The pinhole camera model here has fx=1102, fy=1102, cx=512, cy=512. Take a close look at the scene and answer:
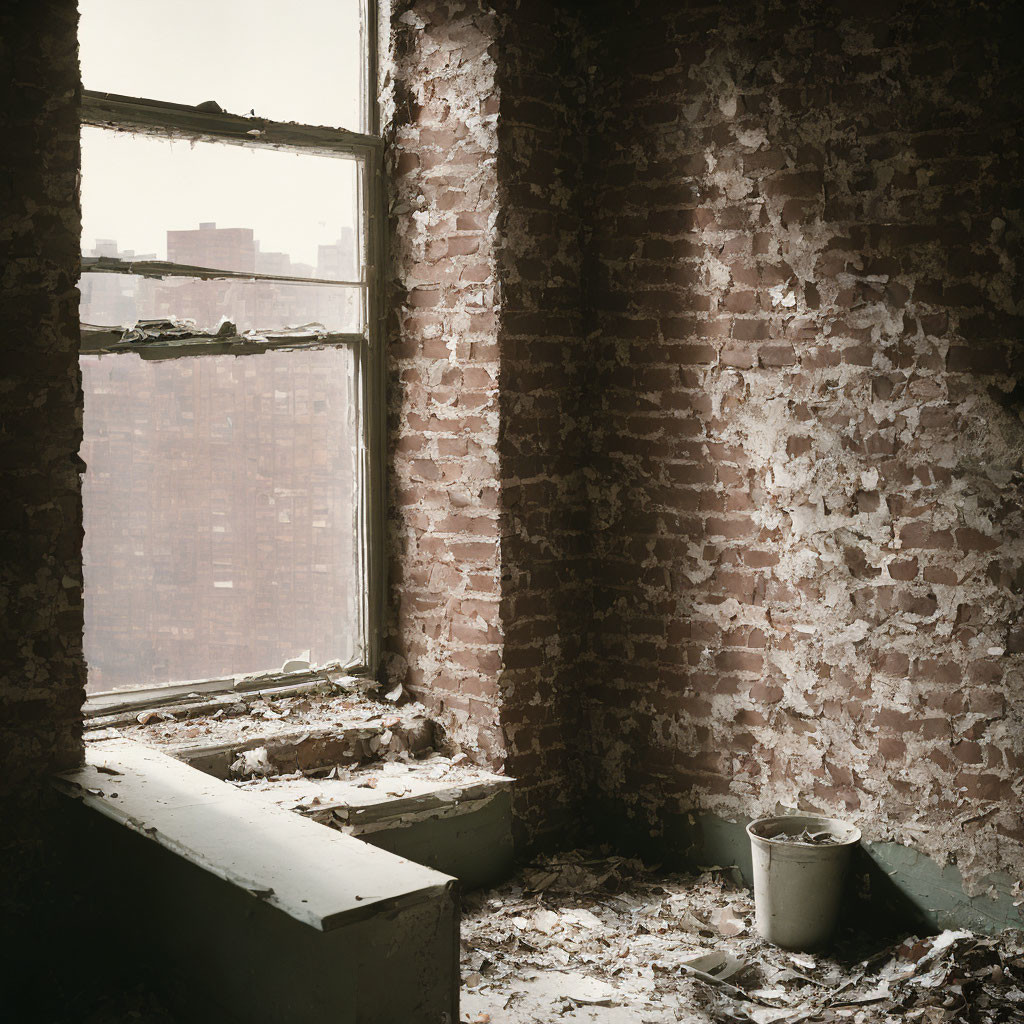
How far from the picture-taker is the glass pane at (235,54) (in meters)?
2.83

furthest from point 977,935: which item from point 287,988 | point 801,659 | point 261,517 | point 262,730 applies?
point 261,517

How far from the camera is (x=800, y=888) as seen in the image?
272 cm

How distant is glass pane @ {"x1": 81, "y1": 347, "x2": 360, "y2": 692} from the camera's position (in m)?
2.90

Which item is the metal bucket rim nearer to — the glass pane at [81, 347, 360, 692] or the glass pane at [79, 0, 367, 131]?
the glass pane at [81, 347, 360, 692]

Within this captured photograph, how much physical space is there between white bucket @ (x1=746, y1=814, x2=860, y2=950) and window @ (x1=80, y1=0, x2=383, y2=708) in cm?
136

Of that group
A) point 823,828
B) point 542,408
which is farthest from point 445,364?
point 823,828

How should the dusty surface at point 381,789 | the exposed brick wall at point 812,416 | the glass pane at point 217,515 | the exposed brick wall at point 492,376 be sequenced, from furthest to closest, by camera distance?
1. the exposed brick wall at point 492,376
2. the glass pane at point 217,515
3. the dusty surface at point 381,789
4. the exposed brick wall at point 812,416

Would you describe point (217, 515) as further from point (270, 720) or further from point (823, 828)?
point (823, 828)

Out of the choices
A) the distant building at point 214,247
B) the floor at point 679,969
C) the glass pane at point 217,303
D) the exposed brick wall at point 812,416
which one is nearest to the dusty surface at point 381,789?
the floor at point 679,969

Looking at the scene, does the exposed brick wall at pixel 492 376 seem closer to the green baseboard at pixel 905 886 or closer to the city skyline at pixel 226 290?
the city skyline at pixel 226 290

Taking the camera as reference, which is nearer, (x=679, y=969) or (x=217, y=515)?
(x=679, y=969)

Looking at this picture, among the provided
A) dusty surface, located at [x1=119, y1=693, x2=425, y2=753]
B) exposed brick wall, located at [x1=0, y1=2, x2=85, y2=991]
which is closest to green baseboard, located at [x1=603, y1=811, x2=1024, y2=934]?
dusty surface, located at [x1=119, y1=693, x2=425, y2=753]

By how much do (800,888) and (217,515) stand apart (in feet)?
5.99

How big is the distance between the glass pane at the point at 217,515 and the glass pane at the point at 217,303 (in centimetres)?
10
